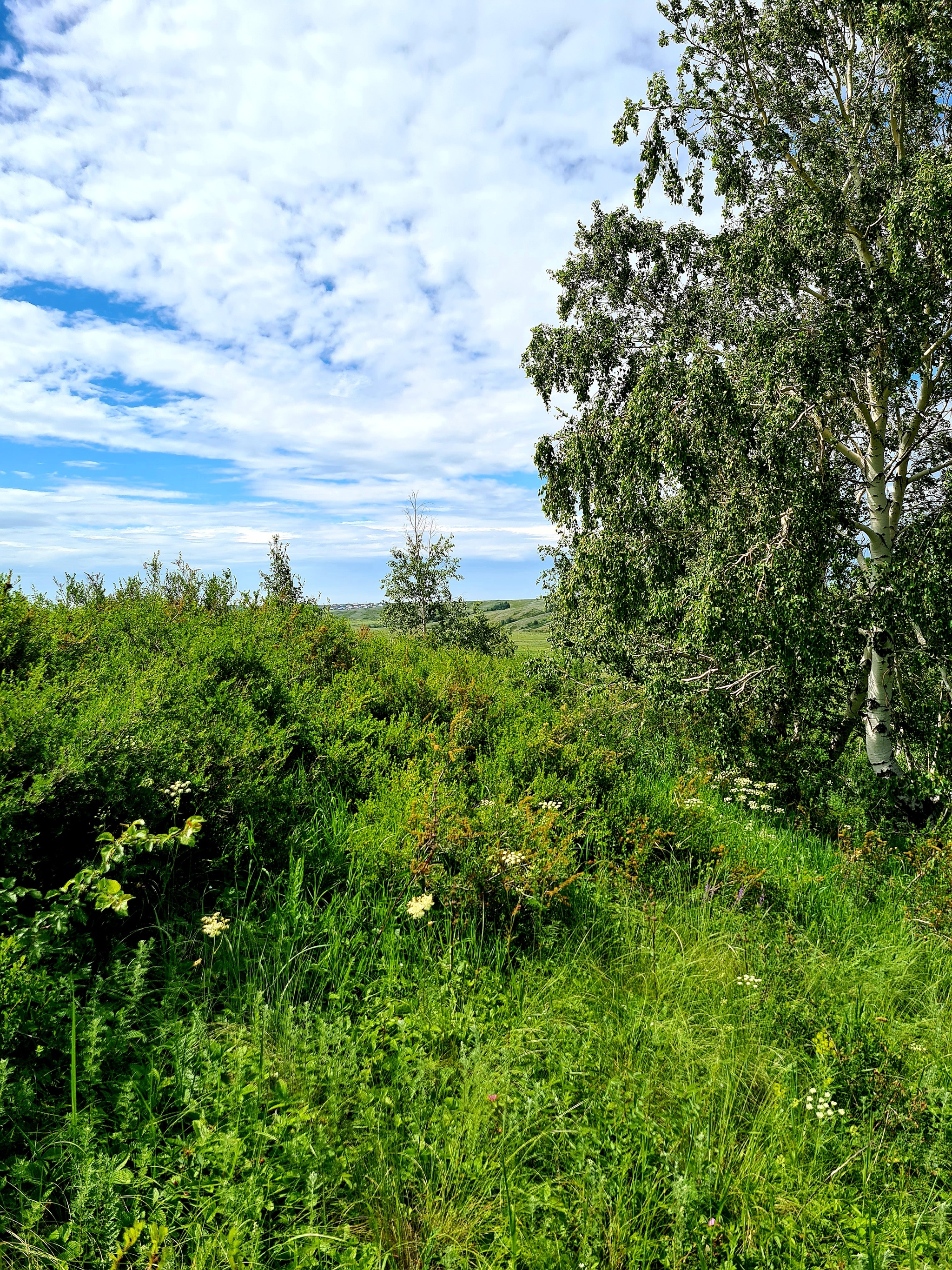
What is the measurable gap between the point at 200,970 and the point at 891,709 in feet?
35.2

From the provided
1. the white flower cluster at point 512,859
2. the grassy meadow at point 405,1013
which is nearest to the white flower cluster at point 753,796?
the grassy meadow at point 405,1013

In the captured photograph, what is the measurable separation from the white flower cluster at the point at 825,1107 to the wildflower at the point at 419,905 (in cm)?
185

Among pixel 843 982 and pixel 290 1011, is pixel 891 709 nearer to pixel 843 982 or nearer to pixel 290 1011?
pixel 843 982

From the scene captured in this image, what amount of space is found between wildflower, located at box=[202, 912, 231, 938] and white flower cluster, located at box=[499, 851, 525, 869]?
1.63 metres

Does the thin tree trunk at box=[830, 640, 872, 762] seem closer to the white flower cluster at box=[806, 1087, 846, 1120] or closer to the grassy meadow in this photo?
the grassy meadow

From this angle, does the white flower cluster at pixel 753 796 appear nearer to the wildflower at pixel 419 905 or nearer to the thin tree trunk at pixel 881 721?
the thin tree trunk at pixel 881 721

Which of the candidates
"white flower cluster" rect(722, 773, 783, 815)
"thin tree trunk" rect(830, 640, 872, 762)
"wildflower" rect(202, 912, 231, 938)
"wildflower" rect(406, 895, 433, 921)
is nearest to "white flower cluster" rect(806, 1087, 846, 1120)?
"wildflower" rect(406, 895, 433, 921)

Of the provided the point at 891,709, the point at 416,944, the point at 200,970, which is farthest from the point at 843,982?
the point at 891,709

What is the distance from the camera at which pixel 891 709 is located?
9.60 metres

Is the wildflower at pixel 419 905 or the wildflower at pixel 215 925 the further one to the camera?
the wildflower at pixel 419 905

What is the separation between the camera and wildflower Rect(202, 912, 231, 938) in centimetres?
263

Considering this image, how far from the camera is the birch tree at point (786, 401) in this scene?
293 inches

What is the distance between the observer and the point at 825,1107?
8.16ft

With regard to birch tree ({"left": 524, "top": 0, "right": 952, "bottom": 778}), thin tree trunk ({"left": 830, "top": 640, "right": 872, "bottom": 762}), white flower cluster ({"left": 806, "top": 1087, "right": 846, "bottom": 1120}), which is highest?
birch tree ({"left": 524, "top": 0, "right": 952, "bottom": 778})
